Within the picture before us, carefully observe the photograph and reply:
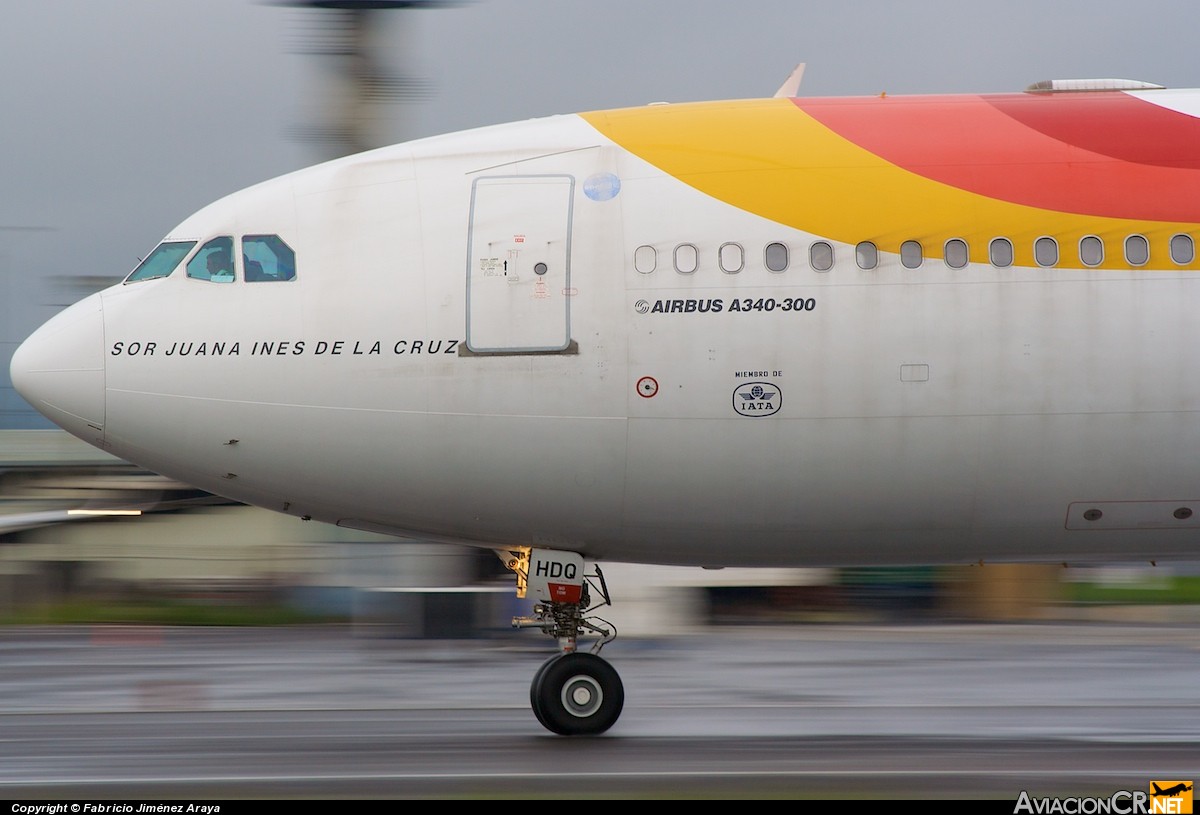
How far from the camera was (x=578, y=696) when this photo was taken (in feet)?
33.6

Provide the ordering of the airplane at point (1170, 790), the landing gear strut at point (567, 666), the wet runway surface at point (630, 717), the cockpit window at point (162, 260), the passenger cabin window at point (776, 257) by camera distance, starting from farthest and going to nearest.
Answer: the landing gear strut at point (567, 666), the cockpit window at point (162, 260), the passenger cabin window at point (776, 257), the wet runway surface at point (630, 717), the airplane at point (1170, 790)

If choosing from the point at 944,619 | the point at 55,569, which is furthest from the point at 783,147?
the point at 55,569

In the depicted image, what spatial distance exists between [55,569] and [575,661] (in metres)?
15.6

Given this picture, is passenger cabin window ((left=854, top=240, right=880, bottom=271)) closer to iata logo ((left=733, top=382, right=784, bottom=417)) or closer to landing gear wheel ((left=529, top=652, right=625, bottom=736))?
iata logo ((left=733, top=382, right=784, bottom=417))

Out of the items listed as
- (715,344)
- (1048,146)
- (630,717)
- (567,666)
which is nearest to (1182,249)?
(1048,146)

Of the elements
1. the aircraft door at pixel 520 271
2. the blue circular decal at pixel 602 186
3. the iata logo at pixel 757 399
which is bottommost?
the iata logo at pixel 757 399

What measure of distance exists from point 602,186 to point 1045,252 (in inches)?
118

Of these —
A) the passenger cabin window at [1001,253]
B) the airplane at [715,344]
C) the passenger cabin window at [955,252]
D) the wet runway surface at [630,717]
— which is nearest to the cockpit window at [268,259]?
the airplane at [715,344]

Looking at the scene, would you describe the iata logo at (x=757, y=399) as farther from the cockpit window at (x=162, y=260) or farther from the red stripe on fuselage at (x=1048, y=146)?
the cockpit window at (x=162, y=260)

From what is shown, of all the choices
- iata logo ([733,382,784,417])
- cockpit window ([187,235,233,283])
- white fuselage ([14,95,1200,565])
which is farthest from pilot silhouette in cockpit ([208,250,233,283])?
iata logo ([733,382,784,417])

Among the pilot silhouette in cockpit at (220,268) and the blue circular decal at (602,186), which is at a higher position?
the blue circular decal at (602,186)

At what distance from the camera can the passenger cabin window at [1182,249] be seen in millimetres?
9281

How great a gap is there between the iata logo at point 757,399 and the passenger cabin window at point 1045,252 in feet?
6.34

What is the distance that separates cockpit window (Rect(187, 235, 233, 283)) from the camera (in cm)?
962
